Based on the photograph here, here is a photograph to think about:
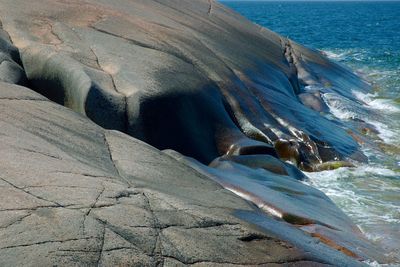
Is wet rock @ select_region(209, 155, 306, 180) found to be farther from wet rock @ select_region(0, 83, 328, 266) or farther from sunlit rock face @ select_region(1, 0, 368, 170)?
wet rock @ select_region(0, 83, 328, 266)

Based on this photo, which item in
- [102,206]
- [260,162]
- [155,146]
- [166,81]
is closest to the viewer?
[102,206]

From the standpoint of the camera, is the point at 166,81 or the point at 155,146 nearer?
the point at 155,146

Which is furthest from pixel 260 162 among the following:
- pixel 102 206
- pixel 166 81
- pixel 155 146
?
pixel 102 206

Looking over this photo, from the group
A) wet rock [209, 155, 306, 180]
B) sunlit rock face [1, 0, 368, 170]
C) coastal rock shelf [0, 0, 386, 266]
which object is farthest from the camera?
wet rock [209, 155, 306, 180]

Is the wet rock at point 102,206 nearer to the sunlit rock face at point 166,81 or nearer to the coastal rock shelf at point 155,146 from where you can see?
the coastal rock shelf at point 155,146

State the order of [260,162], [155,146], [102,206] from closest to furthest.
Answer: [102,206] < [155,146] < [260,162]

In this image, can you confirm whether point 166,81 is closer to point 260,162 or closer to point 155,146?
point 155,146

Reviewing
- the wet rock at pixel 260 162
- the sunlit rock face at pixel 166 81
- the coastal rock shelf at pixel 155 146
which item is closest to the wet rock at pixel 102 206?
the coastal rock shelf at pixel 155 146

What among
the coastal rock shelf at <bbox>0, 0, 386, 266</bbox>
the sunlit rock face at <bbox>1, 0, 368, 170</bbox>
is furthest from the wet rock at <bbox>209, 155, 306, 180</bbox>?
the sunlit rock face at <bbox>1, 0, 368, 170</bbox>

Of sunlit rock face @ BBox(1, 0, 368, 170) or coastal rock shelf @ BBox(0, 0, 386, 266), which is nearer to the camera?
coastal rock shelf @ BBox(0, 0, 386, 266)

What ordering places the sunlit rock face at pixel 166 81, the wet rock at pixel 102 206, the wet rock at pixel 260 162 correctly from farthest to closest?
the wet rock at pixel 260 162
the sunlit rock face at pixel 166 81
the wet rock at pixel 102 206
